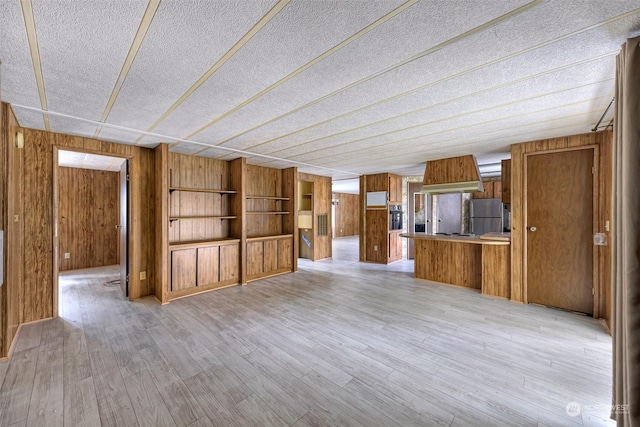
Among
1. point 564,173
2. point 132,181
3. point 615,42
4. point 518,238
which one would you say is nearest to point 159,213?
point 132,181

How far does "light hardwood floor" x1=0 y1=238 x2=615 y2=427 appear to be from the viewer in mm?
1713

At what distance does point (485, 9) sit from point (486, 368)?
256 cm

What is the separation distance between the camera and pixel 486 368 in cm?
218

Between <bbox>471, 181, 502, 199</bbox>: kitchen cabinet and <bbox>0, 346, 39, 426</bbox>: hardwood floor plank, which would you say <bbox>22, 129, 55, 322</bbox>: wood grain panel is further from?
<bbox>471, 181, 502, 199</bbox>: kitchen cabinet

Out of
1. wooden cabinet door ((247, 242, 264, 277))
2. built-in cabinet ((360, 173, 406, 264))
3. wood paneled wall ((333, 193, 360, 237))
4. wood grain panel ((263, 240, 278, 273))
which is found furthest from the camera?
wood paneled wall ((333, 193, 360, 237))

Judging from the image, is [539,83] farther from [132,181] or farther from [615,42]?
[132,181]

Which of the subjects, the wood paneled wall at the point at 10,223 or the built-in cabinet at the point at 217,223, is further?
the built-in cabinet at the point at 217,223

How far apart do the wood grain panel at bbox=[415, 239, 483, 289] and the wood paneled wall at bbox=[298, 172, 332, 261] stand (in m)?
2.90

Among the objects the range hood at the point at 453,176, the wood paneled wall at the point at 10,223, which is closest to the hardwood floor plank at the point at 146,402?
the wood paneled wall at the point at 10,223

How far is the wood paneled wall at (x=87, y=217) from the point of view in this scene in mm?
5820

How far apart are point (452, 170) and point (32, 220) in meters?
6.23

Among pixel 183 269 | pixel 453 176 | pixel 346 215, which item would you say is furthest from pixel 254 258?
pixel 346 215

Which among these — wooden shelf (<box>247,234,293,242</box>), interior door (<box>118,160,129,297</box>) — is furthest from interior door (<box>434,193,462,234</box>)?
interior door (<box>118,160,129,297</box>)

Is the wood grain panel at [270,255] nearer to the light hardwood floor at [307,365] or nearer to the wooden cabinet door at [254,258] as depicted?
the wooden cabinet door at [254,258]
